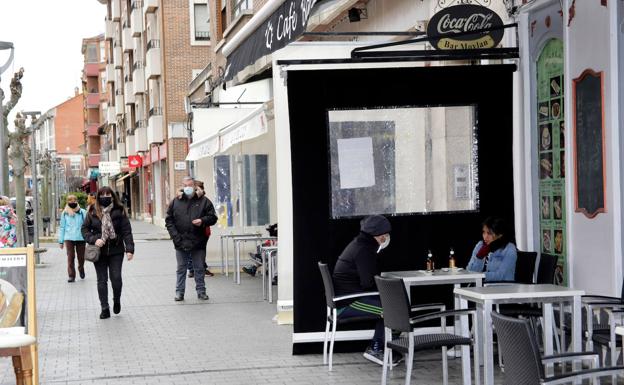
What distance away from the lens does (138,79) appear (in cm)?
5553

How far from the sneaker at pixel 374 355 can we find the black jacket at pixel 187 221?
6124mm

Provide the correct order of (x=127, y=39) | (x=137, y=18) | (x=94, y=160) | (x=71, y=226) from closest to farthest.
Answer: (x=71, y=226)
(x=137, y=18)
(x=127, y=39)
(x=94, y=160)

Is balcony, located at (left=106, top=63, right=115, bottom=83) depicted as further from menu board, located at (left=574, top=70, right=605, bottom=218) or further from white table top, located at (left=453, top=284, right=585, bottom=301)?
white table top, located at (left=453, top=284, right=585, bottom=301)

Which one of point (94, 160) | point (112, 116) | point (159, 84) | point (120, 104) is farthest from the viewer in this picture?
point (94, 160)

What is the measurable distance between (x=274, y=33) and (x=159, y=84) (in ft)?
122

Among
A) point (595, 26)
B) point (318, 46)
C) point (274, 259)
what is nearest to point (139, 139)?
point (274, 259)

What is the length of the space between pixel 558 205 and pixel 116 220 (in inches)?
245

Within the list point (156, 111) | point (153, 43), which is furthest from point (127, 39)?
point (156, 111)

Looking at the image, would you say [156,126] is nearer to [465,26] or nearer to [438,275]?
[465,26]

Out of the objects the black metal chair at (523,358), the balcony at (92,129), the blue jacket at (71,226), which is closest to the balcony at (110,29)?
the balcony at (92,129)

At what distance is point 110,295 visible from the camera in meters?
17.0

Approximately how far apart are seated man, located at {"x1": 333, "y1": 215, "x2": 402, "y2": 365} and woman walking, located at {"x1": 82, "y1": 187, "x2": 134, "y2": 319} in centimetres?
512

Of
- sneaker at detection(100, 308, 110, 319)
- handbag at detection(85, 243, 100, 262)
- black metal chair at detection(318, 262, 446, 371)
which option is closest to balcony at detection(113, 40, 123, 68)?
sneaker at detection(100, 308, 110, 319)

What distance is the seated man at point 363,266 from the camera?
9281 millimetres
